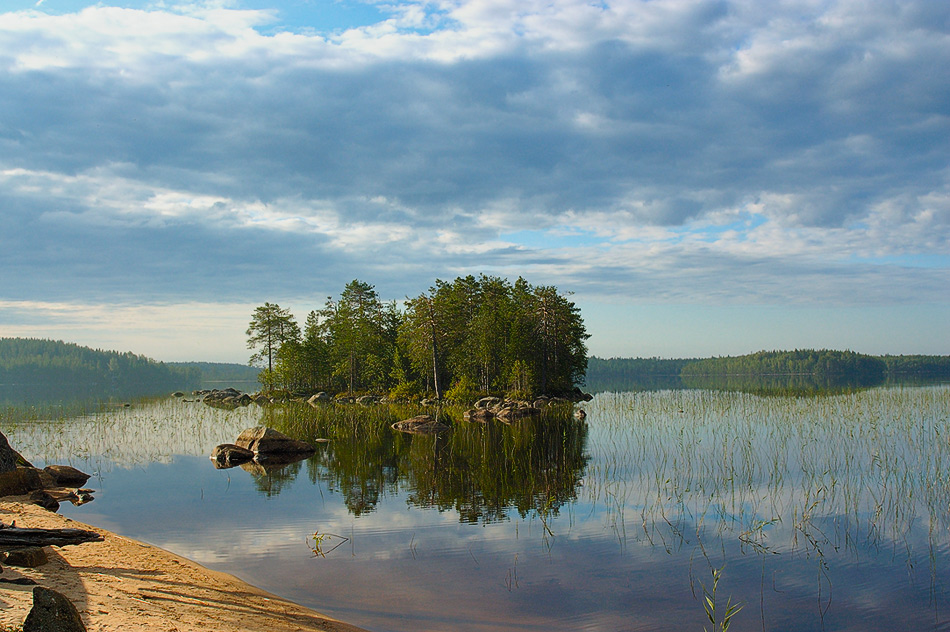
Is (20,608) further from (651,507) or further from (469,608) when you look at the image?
(651,507)

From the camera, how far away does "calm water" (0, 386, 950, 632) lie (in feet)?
27.9

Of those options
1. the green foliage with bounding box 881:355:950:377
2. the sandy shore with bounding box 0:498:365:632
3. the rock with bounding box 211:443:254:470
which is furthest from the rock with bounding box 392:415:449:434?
the green foliage with bounding box 881:355:950:377

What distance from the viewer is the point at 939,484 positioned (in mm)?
15070

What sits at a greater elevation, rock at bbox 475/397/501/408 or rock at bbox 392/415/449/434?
rock at bbox 392/415/449/434

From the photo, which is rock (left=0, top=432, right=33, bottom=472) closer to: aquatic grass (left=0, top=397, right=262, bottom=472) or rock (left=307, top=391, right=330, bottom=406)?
aquatic grass (left=0, top=397, right=262, bottom=472)

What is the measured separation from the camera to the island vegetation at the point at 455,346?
5966 centimetres

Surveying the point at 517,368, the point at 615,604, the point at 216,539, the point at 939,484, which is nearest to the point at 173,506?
the point at 216,539

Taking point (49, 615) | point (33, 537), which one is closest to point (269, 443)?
point (33, 537)

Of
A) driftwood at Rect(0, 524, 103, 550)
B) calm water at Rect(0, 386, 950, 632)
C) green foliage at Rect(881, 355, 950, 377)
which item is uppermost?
driftwood at Rect(0, 524, 103, 550)

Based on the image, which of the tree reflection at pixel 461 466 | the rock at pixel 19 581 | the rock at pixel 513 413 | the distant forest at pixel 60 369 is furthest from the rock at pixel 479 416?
the distant forest at pixel 60 369

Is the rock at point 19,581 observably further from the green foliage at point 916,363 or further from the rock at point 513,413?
the green foliage at point 916,363

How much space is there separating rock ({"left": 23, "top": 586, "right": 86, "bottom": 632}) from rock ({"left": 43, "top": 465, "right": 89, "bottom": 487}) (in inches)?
635

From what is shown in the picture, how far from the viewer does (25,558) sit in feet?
26.4

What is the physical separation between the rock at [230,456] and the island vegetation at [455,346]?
114 ft
